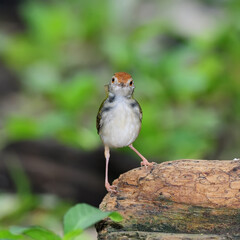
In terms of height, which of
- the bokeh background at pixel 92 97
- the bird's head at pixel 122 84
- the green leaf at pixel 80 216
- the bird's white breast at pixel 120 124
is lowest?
the green leaf at pixel 80 216

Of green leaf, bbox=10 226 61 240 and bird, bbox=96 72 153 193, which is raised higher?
bird, bbox=96 72 153 193

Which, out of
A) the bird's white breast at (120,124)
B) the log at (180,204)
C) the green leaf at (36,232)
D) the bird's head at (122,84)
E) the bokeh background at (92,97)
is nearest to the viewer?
the green leaf at (36,232)

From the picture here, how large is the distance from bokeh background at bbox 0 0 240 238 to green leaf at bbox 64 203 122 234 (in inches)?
125

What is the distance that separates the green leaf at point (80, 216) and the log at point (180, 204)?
0.18 m

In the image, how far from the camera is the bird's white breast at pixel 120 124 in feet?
14.4

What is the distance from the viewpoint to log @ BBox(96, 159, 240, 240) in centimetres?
353

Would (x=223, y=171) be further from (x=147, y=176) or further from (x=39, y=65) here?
(x=39, y=65)

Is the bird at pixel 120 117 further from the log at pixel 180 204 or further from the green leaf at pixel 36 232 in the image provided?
the green leaf at pixel 36 232

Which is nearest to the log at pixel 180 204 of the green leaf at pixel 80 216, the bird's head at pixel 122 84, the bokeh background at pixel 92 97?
the green leaf at pixel 80 216

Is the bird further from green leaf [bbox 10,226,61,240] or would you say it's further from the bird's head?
green leaf [bbox 10,226,61,240]

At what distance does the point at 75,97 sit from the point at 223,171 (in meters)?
4.55

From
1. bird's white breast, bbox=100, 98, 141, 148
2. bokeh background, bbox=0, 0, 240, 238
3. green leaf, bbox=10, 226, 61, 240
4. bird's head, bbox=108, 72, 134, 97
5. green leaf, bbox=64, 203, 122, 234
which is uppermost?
bokeh background, bbox=0, 0, 240, 238

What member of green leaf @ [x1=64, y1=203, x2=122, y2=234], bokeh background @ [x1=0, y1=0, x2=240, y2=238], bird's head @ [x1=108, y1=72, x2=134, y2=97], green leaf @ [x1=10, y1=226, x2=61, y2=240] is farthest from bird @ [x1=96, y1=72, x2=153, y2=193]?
bokeh background @ [x1=0, y1=0, x2=240, y2=238]

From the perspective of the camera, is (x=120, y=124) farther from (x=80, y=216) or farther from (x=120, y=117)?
(x=80, y=216)
